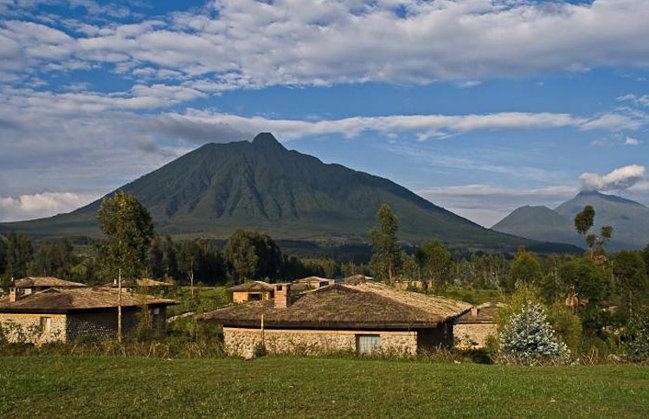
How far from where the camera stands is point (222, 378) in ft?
54.3

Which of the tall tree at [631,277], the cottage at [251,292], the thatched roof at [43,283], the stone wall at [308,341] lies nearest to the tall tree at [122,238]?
the stone wall at [308,341]

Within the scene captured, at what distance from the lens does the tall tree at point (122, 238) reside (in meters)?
33.8

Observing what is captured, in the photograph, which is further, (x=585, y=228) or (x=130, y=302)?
(x=585, y=228)

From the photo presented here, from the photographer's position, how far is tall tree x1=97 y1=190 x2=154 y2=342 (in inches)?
1330

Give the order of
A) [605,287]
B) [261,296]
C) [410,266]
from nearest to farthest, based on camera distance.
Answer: [605,287] < [261,296] < [410,266]

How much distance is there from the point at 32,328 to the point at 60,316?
2.10 meters

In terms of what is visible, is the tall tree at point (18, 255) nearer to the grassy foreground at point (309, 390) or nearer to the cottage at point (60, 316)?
the cottage at point (60, 316)

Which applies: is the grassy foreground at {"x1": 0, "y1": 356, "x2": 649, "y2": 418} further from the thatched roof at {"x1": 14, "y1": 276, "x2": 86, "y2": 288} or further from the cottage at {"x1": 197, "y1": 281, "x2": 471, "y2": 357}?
the thatched roof at {"x1": 14, "y1": 276, "x2": 86, "y2": 288}

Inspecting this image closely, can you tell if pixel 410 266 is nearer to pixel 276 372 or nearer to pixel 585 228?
pixel 585 228

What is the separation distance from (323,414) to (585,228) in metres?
71.8

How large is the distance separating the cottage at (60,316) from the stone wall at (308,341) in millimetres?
12223

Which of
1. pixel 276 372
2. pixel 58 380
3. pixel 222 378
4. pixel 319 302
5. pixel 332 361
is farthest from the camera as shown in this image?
pixel 319 302


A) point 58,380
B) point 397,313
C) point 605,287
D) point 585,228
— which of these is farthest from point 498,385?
point 585,228

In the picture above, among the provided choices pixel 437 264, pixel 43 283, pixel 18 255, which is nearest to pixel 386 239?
pixel 437 264
